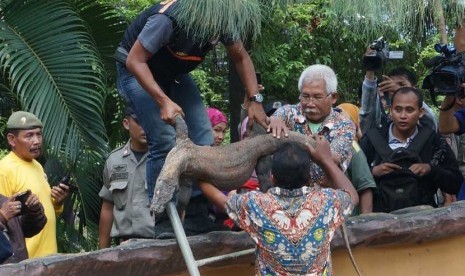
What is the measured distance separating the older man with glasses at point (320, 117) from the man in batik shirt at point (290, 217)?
56 centimetres

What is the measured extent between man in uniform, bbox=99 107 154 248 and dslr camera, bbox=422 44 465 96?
1715mm

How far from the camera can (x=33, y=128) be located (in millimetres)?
5512

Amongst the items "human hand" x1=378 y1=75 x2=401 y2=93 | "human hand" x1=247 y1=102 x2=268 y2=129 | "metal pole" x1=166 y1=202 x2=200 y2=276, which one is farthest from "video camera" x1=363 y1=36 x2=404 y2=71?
"metal pole" x1=166 y1=202 x2=200 y2=276

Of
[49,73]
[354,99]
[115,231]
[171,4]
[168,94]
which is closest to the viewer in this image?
[171,4]

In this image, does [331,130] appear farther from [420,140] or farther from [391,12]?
[420,140]

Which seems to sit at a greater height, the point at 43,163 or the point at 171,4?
the point at 171,4

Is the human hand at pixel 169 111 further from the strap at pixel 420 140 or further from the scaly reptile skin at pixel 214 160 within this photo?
the strap at pixel 420 140

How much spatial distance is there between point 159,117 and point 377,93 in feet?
7.38

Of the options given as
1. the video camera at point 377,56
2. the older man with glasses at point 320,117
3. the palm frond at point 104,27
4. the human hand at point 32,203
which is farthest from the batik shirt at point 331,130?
the palm frond at point 104,27

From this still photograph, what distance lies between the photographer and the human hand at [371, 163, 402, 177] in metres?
5.58

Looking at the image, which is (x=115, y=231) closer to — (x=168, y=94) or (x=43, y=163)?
(x=168, y=94)

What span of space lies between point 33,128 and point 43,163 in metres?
1.49

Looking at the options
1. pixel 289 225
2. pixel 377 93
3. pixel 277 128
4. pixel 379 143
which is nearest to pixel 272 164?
pixel 277 128

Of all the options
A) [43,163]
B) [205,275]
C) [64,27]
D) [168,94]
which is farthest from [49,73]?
[205,275]
